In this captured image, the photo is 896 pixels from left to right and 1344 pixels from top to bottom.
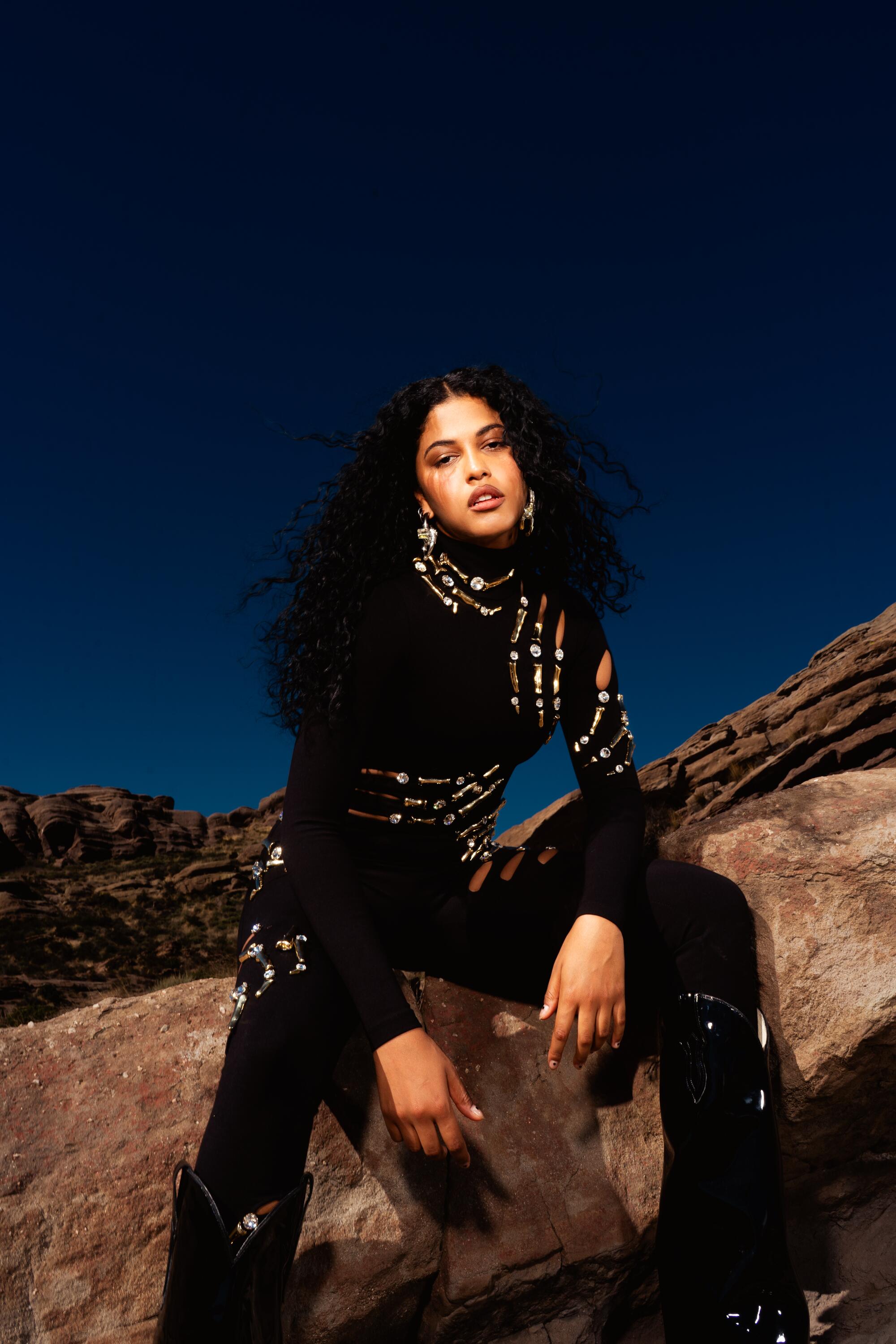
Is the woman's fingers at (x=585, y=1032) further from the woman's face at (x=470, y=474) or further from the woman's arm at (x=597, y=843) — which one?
the woman's face at (x=470, y=474)

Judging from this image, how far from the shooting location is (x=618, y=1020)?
198cm

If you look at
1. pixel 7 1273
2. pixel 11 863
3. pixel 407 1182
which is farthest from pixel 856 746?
pixel 11 863

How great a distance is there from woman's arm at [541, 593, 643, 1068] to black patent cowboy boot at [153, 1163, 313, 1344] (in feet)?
2.52

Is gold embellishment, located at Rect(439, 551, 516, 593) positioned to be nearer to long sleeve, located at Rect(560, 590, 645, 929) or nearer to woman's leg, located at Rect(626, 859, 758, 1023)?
long sleeve, located at Rect(560, 590, 645, 929)

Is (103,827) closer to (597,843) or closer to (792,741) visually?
(792,741)

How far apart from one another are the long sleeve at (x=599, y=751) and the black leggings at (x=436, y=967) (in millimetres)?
142

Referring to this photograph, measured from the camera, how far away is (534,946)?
229 cm

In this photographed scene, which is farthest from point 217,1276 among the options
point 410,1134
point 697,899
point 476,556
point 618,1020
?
point 476,556

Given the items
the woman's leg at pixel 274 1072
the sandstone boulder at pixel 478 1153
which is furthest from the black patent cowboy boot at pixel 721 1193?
the woman's leg at pixel 274 1072

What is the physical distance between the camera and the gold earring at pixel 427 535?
246 centimetres

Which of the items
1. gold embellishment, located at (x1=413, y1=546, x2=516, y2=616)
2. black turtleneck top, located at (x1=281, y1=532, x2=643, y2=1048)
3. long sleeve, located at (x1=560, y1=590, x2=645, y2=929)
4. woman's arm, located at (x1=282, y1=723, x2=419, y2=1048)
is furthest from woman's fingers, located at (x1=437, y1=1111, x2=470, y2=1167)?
gold embellishment, located at (x1=413, y1=546, x2=516, y2=616)

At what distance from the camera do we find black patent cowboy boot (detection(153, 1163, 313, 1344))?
1726 mm

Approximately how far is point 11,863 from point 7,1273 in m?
34.5

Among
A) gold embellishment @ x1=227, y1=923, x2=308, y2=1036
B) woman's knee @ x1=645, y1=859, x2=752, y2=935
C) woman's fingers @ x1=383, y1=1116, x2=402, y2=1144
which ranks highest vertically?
gold embellishment @ x1=227, y1=923, x2=308, y2=1036
